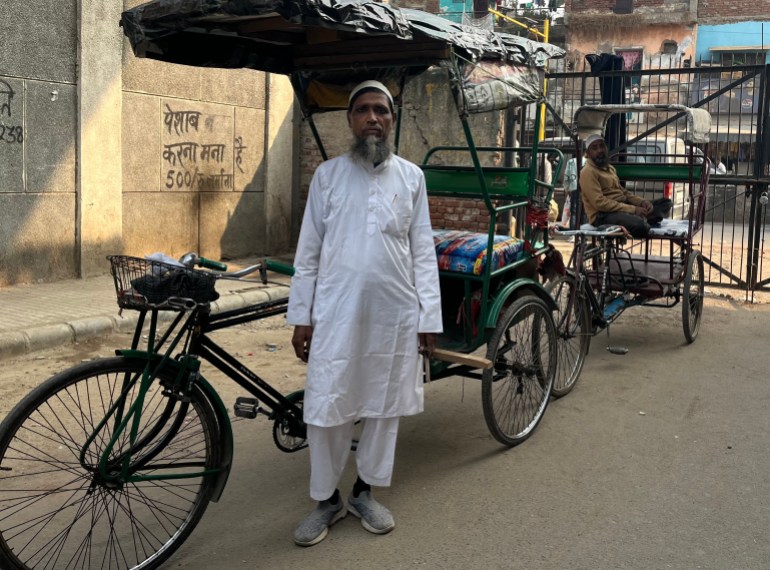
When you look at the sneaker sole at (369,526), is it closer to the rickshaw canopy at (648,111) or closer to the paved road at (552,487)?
the paved road at (552,487)

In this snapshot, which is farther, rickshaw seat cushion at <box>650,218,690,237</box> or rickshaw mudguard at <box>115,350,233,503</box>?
rickshaw seat cushion at <box>650,218,690,237</box>

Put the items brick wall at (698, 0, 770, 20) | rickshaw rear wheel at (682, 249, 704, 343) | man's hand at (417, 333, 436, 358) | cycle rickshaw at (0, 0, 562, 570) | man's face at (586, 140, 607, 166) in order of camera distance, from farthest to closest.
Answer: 1. brick wall at (698, 0, 770, 20)
2. man's face at (586, 140, 607, 166)
3. rickshaw rear wheel at (682, 249, 704, 343)
4. man's hand at (417, 333, 436, 358)
5. cycle rickshaw at (0, 0, 562, 570)

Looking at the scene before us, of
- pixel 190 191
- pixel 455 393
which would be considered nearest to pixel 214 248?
pixel 190 191

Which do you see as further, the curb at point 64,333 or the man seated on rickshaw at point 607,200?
the man seated on rickshaw at point 607,200

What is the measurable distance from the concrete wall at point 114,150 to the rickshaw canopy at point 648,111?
4.77m

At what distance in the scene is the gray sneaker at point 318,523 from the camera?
3.46 meters

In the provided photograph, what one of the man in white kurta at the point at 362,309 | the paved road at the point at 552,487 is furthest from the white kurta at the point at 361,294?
the paved road at the point at 552,487

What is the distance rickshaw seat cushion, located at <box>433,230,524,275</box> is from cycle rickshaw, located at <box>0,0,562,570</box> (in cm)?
1

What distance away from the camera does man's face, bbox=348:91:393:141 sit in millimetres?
3588

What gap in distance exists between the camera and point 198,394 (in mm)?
3246

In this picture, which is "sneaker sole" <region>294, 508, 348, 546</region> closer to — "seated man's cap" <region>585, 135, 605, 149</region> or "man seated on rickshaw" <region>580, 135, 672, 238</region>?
"man seated on rickshaw" <region>580, 135, 672, 238</region>

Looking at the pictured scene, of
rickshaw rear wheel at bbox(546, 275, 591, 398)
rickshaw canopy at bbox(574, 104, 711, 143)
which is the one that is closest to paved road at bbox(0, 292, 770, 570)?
rickshaw rear wheel at bbox(546, 275, 591, 398)

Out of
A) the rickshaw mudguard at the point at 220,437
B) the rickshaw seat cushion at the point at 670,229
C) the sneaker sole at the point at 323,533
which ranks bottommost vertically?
the sneaker sole at the point at 323,533

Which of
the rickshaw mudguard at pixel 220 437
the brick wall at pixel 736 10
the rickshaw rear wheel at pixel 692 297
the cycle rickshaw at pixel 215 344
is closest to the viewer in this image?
the cycle rickshaw at pixel 215 344
